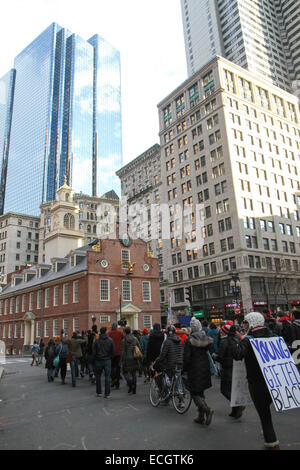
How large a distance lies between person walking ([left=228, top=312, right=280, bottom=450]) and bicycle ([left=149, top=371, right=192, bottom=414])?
2.95 metres

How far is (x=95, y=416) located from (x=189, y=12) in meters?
141

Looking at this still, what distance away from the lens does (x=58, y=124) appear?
149 meters

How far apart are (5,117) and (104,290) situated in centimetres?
16698

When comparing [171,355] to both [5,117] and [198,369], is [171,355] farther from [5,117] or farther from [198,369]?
[5,117]

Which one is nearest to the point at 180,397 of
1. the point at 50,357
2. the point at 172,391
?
the point at 172,391

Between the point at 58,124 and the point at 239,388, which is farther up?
the point at 58,124

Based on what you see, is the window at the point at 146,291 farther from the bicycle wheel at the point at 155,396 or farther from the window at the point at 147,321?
the bicycle wheel at the point at 155,396

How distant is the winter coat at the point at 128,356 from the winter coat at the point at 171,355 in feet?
7.02

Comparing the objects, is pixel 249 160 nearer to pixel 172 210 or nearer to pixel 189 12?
pixel 172 210

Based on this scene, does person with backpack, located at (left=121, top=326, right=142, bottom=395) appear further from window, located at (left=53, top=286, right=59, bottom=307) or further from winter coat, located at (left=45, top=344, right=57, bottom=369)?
window, located at (left=53, top=286, right=59, bottom=307)

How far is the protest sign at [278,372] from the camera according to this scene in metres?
5.32

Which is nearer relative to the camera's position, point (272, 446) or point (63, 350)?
point (272, 446)

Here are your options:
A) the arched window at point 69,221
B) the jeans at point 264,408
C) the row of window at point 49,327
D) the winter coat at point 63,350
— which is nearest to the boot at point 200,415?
the jeans at point 264,408
